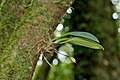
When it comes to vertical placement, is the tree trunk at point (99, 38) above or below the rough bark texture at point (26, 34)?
below

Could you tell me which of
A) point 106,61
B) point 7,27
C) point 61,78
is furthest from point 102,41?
point 7,27

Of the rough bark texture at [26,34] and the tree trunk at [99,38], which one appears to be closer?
the rough bark texture at [26,34]

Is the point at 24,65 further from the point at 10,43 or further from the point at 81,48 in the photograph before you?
the point at 81,48

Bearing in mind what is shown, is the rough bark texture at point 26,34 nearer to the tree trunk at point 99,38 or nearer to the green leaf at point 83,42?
the green leaf at point 83,42

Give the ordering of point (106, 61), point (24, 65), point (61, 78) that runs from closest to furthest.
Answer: point (24, 65) < point (106, 61) < point (61, 78)

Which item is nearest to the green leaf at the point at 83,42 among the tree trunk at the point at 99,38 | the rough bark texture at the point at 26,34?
the rough bark texture at the point at 26,34

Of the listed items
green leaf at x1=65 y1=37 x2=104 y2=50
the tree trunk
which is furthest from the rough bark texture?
the tree trunk

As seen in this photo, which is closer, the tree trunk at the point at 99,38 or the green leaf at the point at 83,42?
the green leaf at the point at 83,42

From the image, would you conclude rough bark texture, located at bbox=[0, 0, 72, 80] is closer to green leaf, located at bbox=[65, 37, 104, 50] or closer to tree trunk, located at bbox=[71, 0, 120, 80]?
green leaf, located at bbox=[65, 37, 104, 50]
